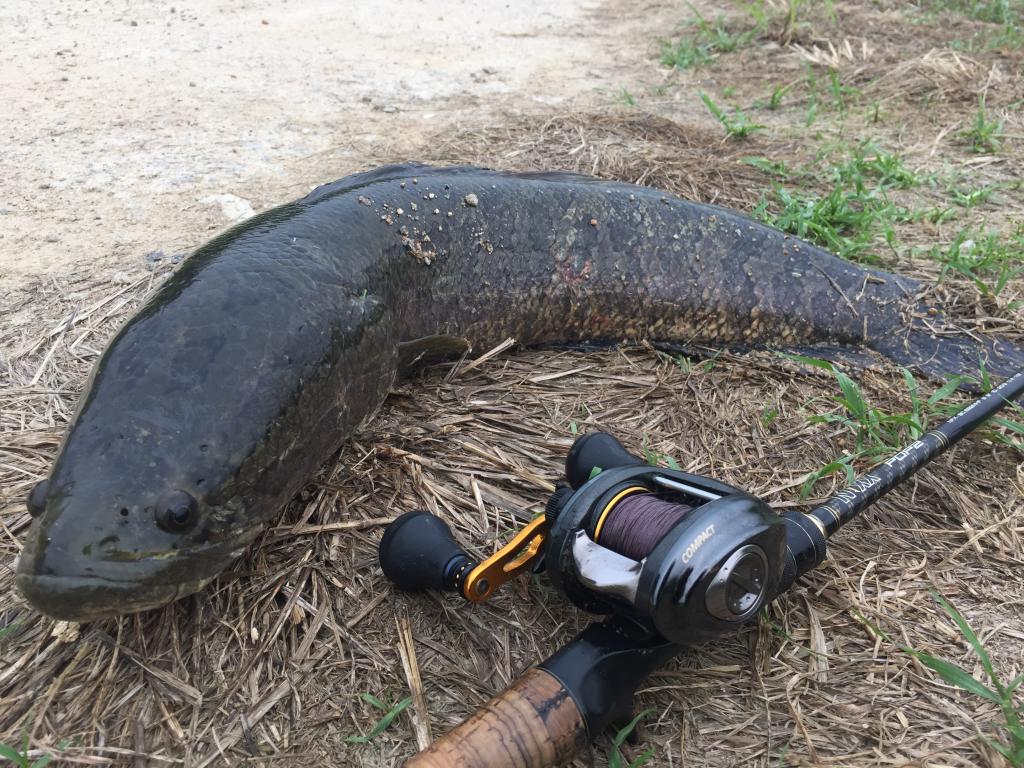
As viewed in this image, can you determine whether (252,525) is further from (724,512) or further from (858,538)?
(858,538)

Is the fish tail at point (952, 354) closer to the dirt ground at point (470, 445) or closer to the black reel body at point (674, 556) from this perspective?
the dirt ground at point (470, 445)

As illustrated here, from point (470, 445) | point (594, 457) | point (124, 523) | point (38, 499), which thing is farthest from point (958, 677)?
point (38, 499)

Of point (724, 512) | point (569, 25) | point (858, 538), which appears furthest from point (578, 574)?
point (569, 25)

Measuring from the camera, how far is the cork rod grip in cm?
163

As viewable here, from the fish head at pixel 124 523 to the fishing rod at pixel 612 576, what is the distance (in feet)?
1.61

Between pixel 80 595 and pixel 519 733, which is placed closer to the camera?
pixel 519 733

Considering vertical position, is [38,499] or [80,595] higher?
[38,499]

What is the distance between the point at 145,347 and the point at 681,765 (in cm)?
184

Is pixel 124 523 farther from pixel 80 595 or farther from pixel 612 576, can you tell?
pixel 612 576

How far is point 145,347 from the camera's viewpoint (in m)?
2.33

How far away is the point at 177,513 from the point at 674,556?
127 cm

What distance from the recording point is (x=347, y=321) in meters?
2.81

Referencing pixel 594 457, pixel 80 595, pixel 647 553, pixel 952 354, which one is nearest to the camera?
pixel 647 553

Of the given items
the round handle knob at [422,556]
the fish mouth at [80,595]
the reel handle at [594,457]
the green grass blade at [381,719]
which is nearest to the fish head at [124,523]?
the fish mouth at [80,595]
